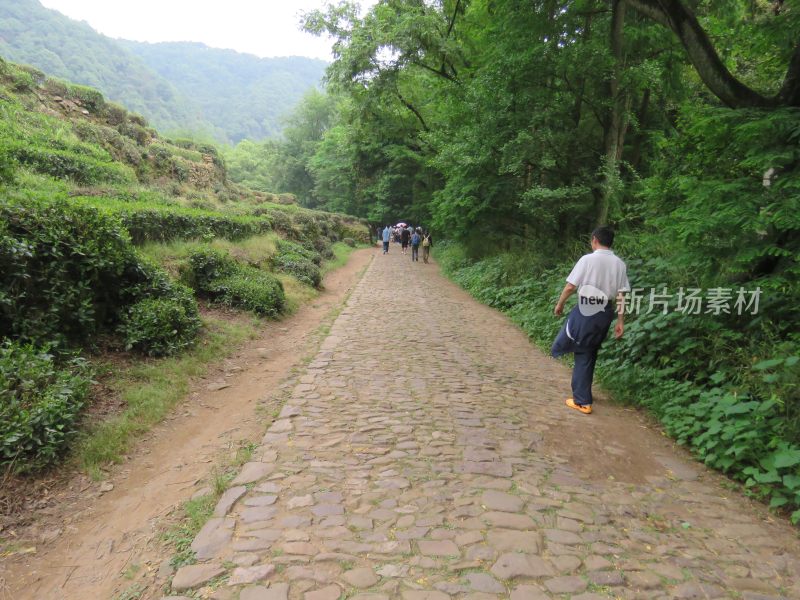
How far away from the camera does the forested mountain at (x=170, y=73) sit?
247 ft

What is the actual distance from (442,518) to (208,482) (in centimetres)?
192

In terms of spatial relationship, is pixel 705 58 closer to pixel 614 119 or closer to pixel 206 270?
pixel 614 119

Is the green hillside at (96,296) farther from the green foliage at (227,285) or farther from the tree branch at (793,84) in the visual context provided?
the tree branch at (793,84)

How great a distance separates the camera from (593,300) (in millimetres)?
4664

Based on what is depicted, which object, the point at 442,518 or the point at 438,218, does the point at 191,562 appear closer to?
the point at 442,518

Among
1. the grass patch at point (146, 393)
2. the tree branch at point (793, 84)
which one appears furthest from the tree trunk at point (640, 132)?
the grass patch at point (146, 393)

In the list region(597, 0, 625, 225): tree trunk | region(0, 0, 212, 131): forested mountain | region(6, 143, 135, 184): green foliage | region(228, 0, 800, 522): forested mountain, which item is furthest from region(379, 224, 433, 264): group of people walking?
region(0, 0, 212, 131): forested mountain

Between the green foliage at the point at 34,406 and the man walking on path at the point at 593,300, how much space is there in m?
4.86

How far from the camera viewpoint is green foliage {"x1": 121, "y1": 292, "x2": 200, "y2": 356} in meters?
5.84

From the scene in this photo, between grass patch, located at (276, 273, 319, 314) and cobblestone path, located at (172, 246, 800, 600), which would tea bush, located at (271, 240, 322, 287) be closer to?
grass patch, located at (276, 273, 319, 314)

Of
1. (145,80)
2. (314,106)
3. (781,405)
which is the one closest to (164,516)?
(781,405)

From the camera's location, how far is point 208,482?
3613 mm

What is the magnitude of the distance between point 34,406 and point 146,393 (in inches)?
53.0

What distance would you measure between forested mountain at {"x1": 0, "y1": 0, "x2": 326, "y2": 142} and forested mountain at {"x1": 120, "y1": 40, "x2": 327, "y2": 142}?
0.72 feet
